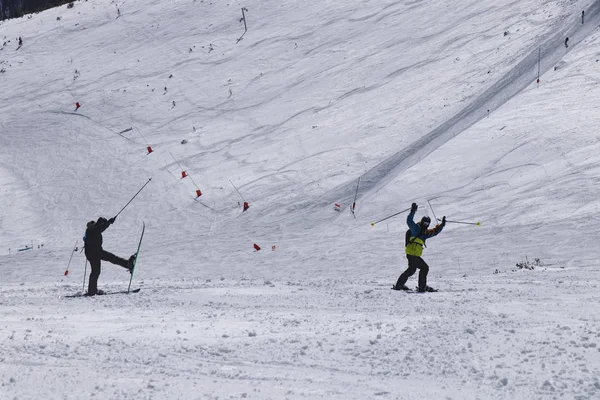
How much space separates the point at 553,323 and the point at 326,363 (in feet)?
9.89

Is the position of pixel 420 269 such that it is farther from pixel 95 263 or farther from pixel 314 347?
pixel 95 263

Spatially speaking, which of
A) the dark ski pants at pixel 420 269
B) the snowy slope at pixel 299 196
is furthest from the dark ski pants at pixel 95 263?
the dark ski pants at pixel 420 269

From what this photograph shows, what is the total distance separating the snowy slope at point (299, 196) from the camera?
691cm

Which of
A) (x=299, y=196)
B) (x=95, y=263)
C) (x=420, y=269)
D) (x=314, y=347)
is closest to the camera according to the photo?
(x=314, y=347)

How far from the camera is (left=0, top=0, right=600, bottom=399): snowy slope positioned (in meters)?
6.91

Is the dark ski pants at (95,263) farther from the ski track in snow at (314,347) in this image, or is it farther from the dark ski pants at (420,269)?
the dark ski pants at (420,269)

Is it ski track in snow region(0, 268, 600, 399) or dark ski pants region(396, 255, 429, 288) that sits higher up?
dark ski pants region(396, 255, 429, 288)

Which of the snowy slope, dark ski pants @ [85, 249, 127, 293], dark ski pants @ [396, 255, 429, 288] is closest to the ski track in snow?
the snowy slope

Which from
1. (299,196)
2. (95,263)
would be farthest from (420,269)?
(299,196)

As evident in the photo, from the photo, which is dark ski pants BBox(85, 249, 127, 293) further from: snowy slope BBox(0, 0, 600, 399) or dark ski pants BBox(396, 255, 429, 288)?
dark ski pants BBox(396, 255, 429, 288)

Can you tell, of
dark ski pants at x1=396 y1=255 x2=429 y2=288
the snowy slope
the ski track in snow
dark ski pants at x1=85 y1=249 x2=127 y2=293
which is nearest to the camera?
the ski track in snow

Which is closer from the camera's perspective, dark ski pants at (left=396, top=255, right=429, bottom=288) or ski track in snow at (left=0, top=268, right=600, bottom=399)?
ski track in snow at (left=0, top=268, right=600, bottom=399)

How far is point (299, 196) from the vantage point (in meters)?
22.6

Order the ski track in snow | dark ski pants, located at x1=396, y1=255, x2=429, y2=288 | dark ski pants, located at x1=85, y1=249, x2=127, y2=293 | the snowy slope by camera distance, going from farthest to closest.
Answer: dark ski pants, located at x1=85, y1=249, x2=127, y2=293
dark ski pants, located at x1=396, y1=255, x2=429, y2=288
the snowy slope
the ski track in snow
